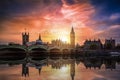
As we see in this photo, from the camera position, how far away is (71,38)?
13412cm

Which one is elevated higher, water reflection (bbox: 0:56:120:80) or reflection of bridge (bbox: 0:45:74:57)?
reflection of bridge (bbox: 0:45:74:57)

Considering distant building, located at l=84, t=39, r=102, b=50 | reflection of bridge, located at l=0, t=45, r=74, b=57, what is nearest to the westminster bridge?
reflection of bridge, located at l=0, t=45, r=74, b=57

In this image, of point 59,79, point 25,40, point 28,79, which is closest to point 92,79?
point 59,79

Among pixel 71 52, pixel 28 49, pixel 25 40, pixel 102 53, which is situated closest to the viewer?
pixel 28 49

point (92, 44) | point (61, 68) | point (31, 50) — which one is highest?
point (92, 44)

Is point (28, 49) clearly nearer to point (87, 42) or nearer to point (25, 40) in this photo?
point (25, 40)

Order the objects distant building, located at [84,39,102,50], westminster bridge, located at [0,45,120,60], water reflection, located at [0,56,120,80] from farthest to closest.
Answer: distant building, located at [84,39,102,50] → westminster bridge, located at [0,45,120,60] → water reflection, located at [0,56,120,80]

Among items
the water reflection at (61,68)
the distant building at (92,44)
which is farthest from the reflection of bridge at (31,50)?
the water reflection at (61,68)

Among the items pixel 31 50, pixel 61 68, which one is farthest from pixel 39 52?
pixel 61 68

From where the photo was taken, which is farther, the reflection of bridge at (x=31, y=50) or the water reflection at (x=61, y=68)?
the reflection of bridge at (x=31, y=50)

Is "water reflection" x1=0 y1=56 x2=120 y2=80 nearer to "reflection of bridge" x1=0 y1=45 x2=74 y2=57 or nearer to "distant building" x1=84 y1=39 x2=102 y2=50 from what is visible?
"reflection of bridge" x1=0 y1=45 x2=74 y2=57

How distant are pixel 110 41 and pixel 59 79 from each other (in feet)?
367

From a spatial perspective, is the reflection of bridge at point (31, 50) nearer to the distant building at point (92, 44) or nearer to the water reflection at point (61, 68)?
the distant building at point (92, 44)

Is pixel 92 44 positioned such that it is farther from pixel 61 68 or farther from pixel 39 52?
pixel 61 68
